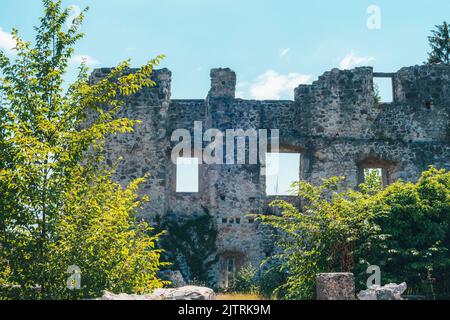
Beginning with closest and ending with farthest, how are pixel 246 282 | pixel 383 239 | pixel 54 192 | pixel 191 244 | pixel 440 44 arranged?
pixel 54 192, pixel 383 239, pixel 246 282, pixel 191 244, pixel 440 44

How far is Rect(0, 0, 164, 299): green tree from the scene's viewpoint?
22.3ft

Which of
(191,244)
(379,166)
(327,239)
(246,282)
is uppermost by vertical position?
(379,166)

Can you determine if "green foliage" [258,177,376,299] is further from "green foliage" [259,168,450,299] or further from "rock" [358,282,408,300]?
"rock" [358,282,408,300]

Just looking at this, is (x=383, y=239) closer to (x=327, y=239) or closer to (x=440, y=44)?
(x=327, y=239)

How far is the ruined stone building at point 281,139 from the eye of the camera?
52.6ft

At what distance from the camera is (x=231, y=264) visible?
54.1 ft

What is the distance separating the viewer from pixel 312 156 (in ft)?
54.2

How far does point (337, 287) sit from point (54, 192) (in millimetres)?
3794

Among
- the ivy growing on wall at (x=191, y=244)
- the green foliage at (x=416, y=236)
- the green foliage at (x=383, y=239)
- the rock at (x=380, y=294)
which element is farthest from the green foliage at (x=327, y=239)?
the ivy growing on wall at (x=191, y=244)

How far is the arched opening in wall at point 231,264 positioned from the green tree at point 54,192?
826 cm

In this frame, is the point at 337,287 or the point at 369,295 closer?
the point at 369,295

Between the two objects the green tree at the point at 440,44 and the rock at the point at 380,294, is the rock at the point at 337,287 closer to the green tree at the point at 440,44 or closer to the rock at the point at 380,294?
the rock at the point at 380,294

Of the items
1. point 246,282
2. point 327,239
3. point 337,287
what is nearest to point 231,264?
point 246,282
